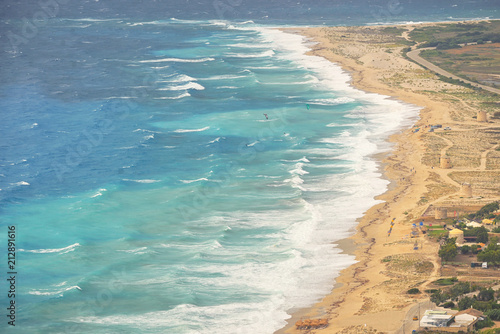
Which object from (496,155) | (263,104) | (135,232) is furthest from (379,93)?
(135,232)

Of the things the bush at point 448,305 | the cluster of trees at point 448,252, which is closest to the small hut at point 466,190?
the cluster of trees at point 448,252

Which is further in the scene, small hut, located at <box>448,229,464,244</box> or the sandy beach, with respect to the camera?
small hut, located at <box>448,229,464,244</box>

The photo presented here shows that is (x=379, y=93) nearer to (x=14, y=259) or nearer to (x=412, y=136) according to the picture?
(x=412, y=136)

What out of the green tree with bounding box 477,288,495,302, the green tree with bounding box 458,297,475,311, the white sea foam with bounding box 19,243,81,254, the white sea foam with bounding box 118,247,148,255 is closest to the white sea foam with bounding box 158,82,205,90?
the white sea foam with bounding box 19,243,81,254

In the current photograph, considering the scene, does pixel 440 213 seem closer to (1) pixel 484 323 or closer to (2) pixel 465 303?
(2) pixel 465 303

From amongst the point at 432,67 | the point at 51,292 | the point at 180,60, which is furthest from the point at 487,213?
the point at 180,60

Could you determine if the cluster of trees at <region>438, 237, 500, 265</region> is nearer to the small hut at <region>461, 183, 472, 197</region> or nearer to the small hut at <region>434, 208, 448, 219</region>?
the small hut at <region>434, 208, 448, 219</region>
